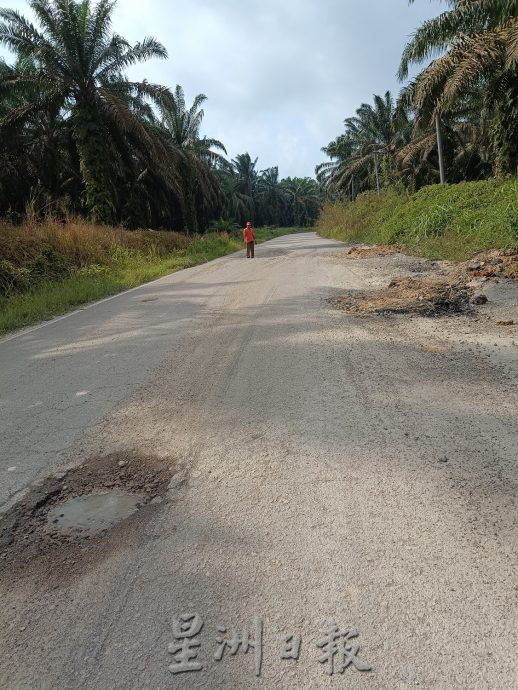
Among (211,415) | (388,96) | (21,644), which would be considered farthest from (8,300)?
(388,96)

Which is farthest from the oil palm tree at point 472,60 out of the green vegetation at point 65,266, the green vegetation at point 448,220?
the green vegetation at point 65,266

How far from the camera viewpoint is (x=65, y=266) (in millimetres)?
13969

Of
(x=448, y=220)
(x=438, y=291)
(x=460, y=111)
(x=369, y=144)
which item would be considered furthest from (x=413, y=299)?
(x=369, y=144)

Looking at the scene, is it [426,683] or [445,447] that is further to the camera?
[445,447]

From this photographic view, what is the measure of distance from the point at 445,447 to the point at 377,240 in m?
17.3

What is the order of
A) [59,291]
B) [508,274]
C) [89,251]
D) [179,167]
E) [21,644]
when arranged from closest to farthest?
[21,644]
[508,274]
[59,291]
[89,251]
[179,167]

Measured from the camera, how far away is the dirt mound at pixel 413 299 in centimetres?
698

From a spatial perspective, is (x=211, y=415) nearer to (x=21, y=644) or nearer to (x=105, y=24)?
(x=21, y=644)

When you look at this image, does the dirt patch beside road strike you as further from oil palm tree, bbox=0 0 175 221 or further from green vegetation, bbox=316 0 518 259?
oil palm tree, bbox=0 0 175 221

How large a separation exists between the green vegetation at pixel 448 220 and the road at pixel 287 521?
6.86 metres

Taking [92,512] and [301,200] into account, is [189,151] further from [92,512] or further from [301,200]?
[301,200]

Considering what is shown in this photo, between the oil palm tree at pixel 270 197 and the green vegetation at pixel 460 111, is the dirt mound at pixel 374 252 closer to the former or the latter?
the green vegetation at pixel 460 111

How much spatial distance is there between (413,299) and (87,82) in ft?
56.4

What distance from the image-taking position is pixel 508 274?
26.2 feet
